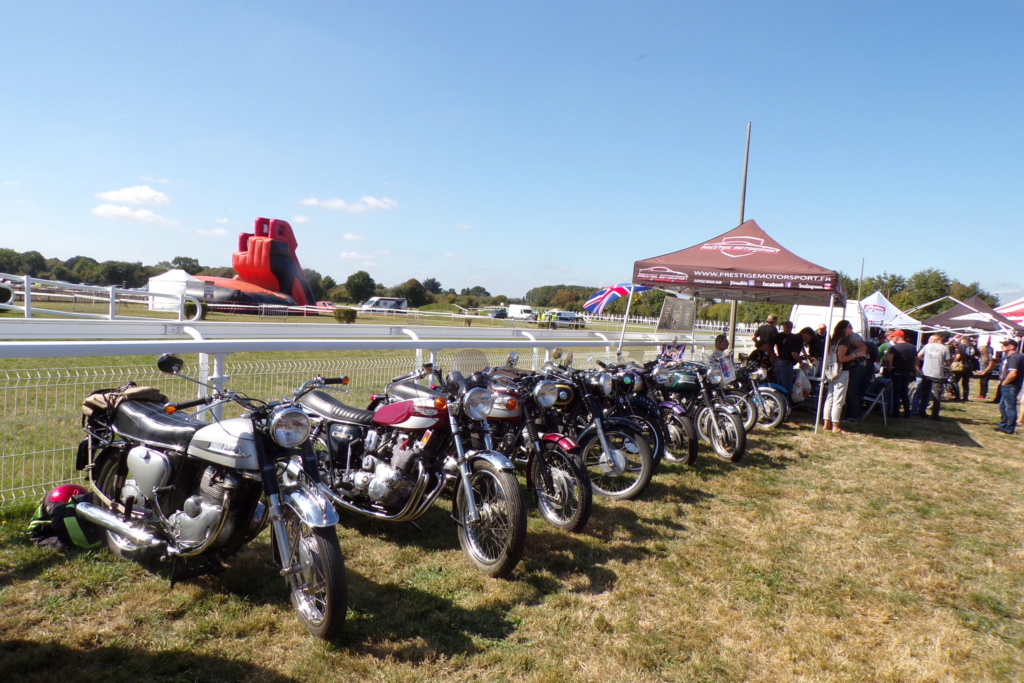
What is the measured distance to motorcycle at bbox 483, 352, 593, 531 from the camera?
4152 millimetres

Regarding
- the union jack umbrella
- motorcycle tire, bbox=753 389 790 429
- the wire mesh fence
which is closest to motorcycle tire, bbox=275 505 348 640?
the wire mesh fence

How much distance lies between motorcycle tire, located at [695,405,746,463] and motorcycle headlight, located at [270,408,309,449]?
5.02m

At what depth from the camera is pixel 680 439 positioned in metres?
6.39

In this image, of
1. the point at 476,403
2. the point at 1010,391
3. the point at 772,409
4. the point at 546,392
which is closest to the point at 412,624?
the point at 476,403

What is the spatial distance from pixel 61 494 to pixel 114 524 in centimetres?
77

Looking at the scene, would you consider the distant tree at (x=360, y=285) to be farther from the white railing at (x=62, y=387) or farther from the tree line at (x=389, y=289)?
the white railing at (x=62, y=387)

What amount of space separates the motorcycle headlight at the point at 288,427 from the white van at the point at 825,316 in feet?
50.4

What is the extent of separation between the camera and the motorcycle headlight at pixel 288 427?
8.90 ft

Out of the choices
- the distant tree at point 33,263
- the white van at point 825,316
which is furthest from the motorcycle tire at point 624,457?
the distant tree at point 33,263

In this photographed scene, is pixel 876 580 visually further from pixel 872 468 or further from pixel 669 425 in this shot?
pixel 872 468

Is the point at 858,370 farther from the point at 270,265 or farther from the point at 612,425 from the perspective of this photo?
the point at 270,265

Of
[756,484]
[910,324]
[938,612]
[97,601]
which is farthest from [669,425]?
[910,324]

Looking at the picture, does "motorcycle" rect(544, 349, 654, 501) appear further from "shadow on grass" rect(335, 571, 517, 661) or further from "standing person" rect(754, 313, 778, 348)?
"standing person" rect(754, 313, 778, 348)

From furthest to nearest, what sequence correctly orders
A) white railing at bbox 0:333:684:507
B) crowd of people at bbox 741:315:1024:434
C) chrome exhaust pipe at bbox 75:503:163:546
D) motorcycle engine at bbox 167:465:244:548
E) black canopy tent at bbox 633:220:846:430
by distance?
crowd of people at bbox 741:315:1024:434 → black canopy tent at bbox 633:220:846:430 → white railing at bbox 0:333:684:507 → chrome exhaust pipe at bbox 75:503:163:546 → motorcycle engine at bbox 167:465:244:548
